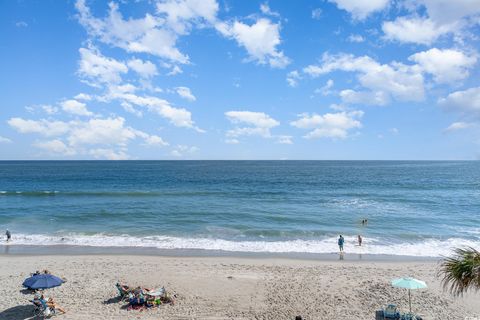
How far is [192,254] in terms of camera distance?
73.6ft

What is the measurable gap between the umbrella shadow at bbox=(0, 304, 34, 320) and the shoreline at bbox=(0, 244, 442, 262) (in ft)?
27.5

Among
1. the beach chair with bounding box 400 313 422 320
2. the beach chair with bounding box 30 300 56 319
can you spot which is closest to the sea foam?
the beach chair with bounding box 400 313 422 320

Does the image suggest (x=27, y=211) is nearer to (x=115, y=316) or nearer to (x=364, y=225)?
(x=115, y=316)

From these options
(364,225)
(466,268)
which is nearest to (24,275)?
(466,268)

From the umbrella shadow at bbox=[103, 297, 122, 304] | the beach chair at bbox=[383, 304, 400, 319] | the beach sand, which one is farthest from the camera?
the umbrella shadow at bbox=[103, 297, 122, 304]

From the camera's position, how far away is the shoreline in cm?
2187

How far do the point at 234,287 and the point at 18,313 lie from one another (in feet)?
30.2

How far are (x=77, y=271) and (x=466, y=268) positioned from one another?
18512 millimetres

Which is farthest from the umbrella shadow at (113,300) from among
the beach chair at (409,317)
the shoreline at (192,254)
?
the beach chair at (409,317)

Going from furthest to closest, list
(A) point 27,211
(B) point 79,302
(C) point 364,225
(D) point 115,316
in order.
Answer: (A) point 27,211, (C) point 364,225, (B) point 79,302, (D) point 115,316

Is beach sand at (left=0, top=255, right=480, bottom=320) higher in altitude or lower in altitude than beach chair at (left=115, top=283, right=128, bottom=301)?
lower

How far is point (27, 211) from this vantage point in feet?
124

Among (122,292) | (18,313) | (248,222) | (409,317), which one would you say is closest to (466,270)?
(409,317)

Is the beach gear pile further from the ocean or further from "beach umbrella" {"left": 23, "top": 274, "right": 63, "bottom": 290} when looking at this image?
the ocean
